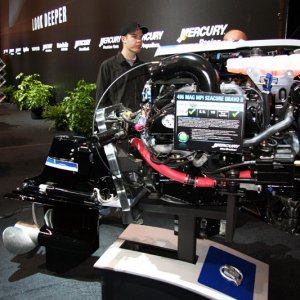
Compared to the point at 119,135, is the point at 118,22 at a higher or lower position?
higher

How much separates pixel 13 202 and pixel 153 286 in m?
2.20

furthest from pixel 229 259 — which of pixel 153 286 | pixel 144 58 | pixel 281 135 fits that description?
pixel 144 58

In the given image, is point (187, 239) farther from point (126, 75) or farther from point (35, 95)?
point (35, 95)

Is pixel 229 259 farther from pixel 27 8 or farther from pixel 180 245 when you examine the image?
pixel 27 8

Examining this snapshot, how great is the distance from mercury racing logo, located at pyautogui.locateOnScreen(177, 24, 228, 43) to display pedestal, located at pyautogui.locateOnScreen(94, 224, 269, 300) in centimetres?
287

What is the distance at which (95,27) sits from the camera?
6.82 metres

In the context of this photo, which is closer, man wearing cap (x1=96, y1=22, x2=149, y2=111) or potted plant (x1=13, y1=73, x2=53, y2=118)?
man wearing cap (x1=96, y1=22, x2=149, y2=111)

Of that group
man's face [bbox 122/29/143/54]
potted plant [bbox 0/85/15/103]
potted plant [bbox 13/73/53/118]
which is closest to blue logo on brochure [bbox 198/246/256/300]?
man's face [bbox 122/29/143/54]

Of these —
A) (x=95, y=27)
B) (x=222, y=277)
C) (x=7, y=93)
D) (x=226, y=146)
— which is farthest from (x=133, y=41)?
(x=7, y=93)

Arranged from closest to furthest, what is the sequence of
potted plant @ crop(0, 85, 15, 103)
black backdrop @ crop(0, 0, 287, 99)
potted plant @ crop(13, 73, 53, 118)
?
black backdrop @ crop(0, 0, 287, 99) < potted plant @ crop(13, 73, 53, 118) < potted plant @ crop(0, 85, 15, 103)

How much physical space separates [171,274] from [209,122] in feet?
2.58

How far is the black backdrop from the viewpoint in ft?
12.9

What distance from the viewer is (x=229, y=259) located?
201 cm

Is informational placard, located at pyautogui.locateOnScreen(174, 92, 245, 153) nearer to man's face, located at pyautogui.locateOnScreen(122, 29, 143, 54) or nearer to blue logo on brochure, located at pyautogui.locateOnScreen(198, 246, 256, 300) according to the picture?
blue logo on brochure, located at pyautogui.locateOnScreen(198, 246, 256, 300)
